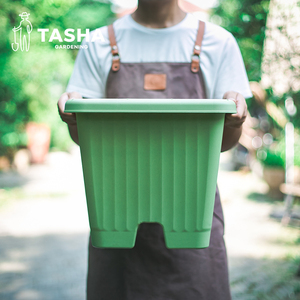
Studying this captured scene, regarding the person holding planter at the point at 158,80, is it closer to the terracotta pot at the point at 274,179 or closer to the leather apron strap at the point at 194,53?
the leather apron strap at the point at 194,53

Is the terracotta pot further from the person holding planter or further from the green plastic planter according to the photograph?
the green plastic planter

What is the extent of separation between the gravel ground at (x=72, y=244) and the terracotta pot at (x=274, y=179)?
25cm

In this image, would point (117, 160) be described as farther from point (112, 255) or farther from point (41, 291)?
point (41, 291)

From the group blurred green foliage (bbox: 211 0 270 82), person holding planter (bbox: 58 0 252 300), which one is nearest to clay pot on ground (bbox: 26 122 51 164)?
blurred green foliage (bbox: 211 0 270 82)

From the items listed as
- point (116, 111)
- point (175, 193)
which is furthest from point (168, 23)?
point (175, 193)

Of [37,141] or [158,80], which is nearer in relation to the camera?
[158,80]

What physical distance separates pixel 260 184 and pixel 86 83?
700cm

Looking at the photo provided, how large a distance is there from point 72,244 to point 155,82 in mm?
3244

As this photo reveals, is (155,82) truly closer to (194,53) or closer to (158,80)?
(158,80)

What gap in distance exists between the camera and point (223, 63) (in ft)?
4.65

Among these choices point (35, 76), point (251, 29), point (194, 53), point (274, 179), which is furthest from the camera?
point (35, 76)

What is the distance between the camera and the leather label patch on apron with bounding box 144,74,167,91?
4.68ft

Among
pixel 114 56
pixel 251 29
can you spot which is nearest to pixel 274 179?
pixel 251 29

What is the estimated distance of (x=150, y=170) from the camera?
109 cm
